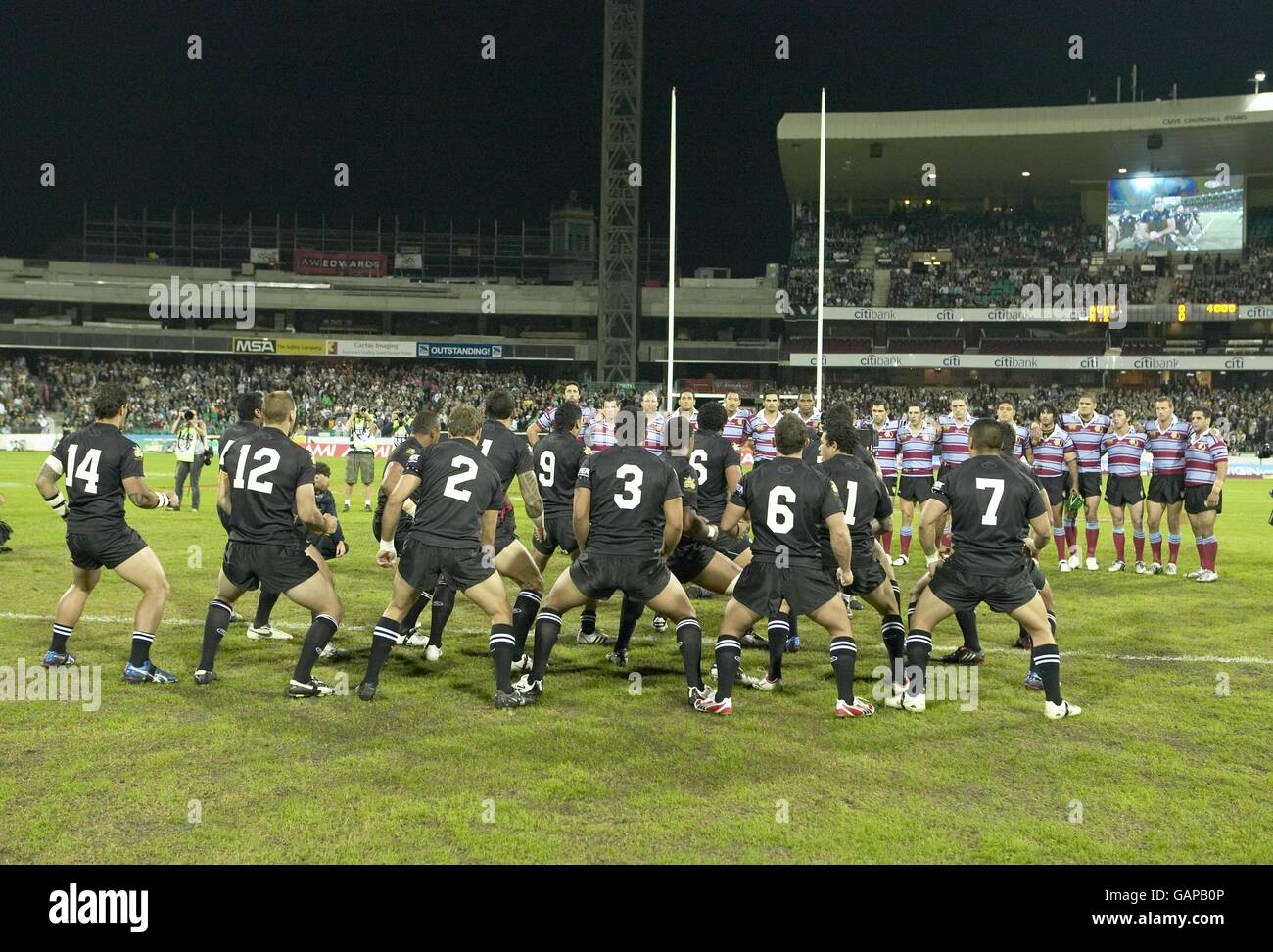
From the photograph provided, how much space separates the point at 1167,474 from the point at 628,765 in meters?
11.5

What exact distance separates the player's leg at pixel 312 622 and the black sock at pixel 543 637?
5.05 feet

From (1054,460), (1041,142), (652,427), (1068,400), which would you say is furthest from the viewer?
(1068,400)

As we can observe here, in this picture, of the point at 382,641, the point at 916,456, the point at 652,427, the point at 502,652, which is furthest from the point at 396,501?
the point at 916,456

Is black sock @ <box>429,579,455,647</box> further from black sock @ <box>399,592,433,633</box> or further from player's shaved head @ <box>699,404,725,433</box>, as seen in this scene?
player's shaved head @ <box>699,404,725,433</box>

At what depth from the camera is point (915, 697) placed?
8008 mm

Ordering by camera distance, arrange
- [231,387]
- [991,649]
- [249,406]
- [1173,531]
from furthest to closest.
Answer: [231,387] < [1173,531] < [249,406] < [991,649]

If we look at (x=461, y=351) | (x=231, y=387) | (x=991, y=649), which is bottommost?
(x=991, y=649)

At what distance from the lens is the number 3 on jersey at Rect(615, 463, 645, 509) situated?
7.96 metres

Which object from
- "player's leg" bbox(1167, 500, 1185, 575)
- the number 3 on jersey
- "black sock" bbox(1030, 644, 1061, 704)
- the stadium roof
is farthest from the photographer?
the stadium roof

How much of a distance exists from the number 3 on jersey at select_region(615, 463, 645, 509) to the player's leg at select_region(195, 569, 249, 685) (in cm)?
310

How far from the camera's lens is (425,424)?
855cm

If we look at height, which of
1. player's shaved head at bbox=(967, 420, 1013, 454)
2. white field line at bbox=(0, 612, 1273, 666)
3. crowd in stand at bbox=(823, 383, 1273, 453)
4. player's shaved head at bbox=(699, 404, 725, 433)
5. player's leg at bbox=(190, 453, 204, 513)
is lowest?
white field line at bbox=(0, 612, 1273, 666)

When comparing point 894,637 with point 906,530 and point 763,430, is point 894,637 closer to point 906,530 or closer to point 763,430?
point 763,430

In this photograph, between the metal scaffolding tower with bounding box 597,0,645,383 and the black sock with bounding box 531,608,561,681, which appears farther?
the metal scaffolding tower with bounding box 597,0,645,383
